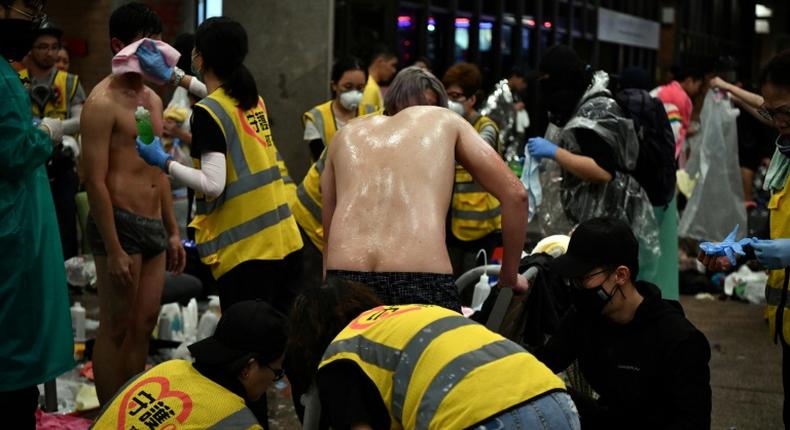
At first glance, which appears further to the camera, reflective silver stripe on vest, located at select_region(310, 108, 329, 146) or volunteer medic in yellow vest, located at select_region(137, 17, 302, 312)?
reflective silver stripe on vest, located at select_region(310, 108, 329, 146)

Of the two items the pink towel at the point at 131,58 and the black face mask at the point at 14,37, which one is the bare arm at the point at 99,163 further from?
the black face mask at the point at 14,37

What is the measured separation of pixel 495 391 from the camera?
296 cm

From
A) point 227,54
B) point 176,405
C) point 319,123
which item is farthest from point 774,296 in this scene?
point 319,123

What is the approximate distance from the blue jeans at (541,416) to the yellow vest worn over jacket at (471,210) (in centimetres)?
436

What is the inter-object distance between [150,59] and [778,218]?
2.65 metres

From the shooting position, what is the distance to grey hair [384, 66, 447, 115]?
15.2ft

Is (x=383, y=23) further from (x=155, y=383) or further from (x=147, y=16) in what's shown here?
(x=155, y=383)

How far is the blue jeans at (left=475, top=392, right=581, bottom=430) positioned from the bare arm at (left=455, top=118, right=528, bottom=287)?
53.8 inches

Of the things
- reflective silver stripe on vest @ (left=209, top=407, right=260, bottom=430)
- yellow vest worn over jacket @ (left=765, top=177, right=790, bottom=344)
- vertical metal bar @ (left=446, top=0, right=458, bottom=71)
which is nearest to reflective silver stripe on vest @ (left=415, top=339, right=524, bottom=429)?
reflective silver stripe on vest @ (left=209, top=407, right=260, bottom=430)

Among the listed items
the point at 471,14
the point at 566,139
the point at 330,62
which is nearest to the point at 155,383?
the point at 566,139

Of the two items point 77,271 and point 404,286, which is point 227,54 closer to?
point 404,286

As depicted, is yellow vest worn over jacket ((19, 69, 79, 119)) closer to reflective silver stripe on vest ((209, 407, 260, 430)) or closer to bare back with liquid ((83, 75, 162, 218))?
bare back with liquid ((83, 75, 162, 218))

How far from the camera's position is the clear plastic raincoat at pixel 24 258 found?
428 centimetres

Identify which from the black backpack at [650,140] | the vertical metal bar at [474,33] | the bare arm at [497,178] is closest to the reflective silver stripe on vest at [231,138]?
the bare arm at [497,178]
